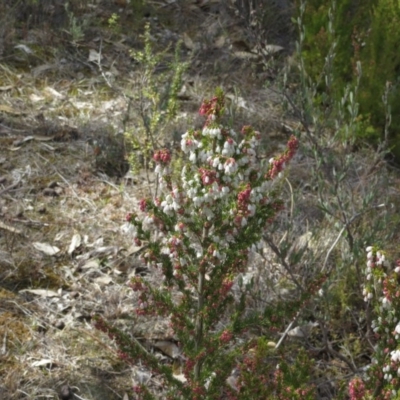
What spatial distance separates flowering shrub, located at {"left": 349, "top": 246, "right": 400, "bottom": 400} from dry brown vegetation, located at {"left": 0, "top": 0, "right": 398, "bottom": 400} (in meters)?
0.96

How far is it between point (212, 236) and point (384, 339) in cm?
80

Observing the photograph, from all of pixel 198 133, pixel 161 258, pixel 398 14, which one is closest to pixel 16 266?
Answer: pixel 161 258

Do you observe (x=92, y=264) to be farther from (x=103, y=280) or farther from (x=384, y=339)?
(x=384, y=339)

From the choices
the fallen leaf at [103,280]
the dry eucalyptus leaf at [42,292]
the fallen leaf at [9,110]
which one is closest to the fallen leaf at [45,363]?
the dry eucalyptus leaf at [42,292]

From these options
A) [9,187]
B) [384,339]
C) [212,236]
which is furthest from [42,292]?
[384,339]

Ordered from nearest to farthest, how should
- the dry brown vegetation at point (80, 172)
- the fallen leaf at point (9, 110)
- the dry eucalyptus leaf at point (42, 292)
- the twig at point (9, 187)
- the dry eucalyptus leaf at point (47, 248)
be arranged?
the dry brown vegetation at point (80, 172) < the dry eucalyptus leaf at point (42, 292) < the dry eucalyptus leaf at point (47, 248) < the twig at point (9, 187) < the fallen leaf at point (9, 110)

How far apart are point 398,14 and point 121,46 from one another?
2.45 metres

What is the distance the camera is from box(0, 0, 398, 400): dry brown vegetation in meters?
3.65

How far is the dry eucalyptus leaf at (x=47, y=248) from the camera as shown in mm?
4250

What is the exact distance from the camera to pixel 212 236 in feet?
9.50

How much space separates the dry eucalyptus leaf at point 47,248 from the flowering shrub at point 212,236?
4.13 ft

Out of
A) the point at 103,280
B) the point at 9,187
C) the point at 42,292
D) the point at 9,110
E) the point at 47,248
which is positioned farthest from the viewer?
the point at 9,110

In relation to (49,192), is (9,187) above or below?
above

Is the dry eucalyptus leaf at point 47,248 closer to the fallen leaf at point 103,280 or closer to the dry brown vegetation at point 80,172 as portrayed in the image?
the dry brown vegetation at point 80,172
